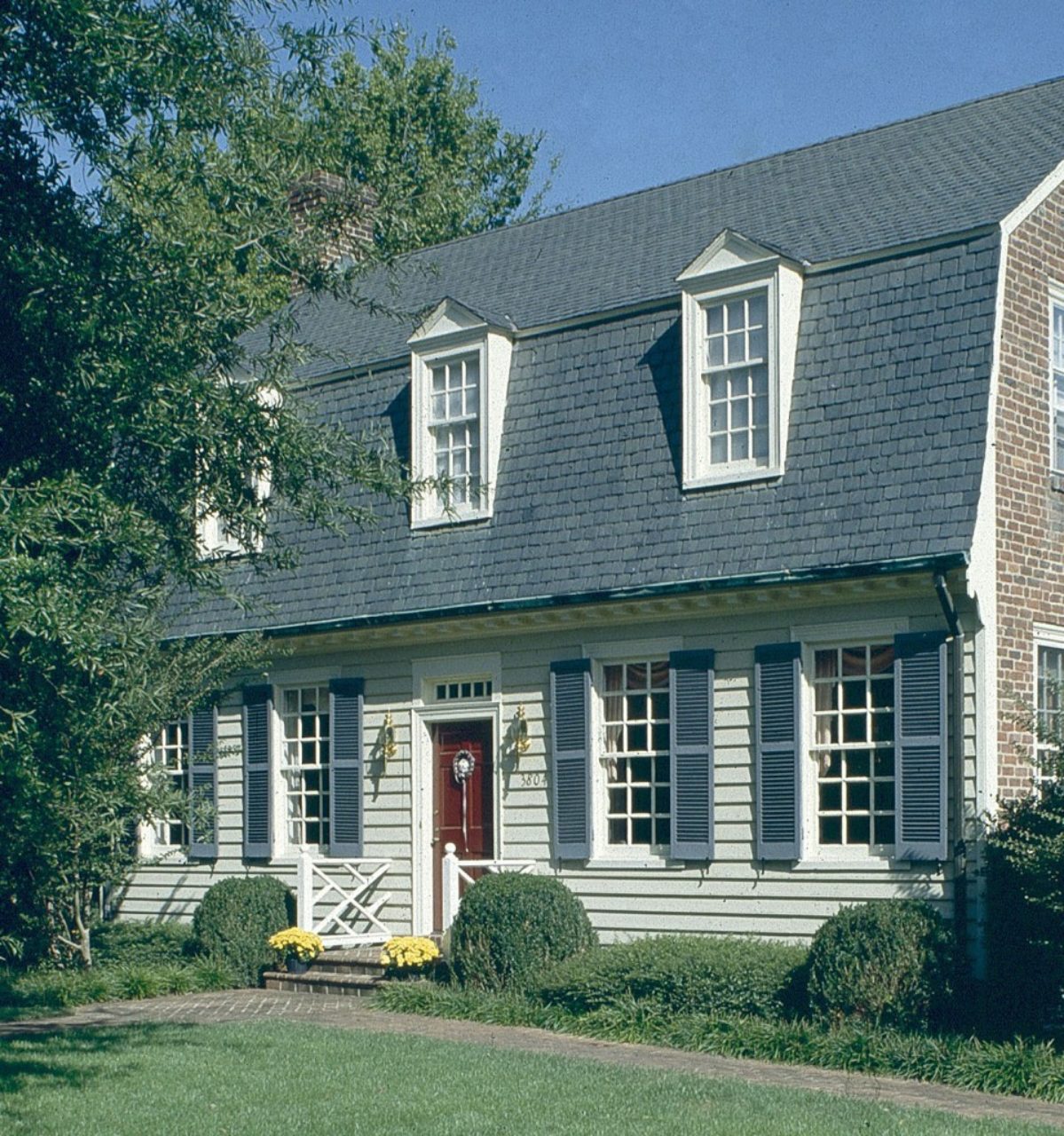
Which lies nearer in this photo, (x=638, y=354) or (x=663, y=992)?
(x=663, y=992)

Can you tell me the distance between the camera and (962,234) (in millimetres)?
14656

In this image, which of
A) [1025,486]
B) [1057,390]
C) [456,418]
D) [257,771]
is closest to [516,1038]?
[1025,486]

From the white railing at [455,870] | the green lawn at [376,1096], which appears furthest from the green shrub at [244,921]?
the green lawn at [376,1096]

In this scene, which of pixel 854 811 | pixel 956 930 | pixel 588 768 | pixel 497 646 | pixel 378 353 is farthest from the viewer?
pixel 378 353

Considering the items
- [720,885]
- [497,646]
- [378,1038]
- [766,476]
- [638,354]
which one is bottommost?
[378,1038]

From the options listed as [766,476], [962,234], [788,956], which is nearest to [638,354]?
[766,476]

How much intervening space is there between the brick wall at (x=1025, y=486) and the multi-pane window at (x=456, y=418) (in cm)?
558

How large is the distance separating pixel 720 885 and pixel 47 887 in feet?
23.1

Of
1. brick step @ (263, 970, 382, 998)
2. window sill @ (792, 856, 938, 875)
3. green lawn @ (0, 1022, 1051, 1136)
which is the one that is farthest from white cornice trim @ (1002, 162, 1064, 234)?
brick step @ (263, 970, 382, 998)

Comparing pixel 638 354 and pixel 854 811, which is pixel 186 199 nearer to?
pixel 638 354

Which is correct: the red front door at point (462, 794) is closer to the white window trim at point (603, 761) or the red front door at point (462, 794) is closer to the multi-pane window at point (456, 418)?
the white window trim at point (603, 761)

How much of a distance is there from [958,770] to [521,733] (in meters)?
4.64

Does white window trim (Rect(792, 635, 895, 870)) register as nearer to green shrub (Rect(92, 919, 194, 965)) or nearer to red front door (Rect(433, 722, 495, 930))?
red front door (Rect(433, 722, 495, 930))

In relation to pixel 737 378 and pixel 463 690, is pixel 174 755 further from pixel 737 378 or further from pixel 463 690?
pixel 737 378
